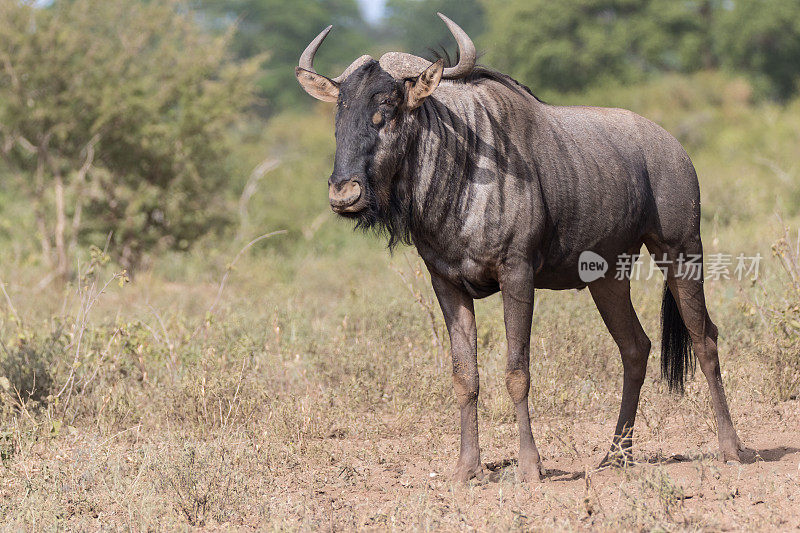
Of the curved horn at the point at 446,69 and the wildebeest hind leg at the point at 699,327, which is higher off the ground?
the curved horn at the point at 446,69

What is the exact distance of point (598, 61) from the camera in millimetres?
36875

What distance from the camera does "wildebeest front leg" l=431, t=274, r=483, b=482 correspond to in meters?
4.66

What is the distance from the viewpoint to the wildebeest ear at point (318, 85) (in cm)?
442

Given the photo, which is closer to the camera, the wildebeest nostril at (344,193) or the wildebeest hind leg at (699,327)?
the wildebeest nostril at (344,193)

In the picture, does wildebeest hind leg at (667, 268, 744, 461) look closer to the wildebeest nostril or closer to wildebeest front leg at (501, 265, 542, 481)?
wildebeest front leg at (501, 265, 542, 481)

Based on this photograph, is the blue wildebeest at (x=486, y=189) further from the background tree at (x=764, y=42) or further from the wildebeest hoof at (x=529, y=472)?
the background tree at (x=764, y=42)

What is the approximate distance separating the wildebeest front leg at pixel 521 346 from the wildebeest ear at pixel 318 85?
121cm

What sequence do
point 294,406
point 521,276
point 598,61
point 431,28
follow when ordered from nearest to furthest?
point 521,276 → point 294,406 → point 598,61 → point 431,28

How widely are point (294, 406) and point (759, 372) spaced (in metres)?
3.09

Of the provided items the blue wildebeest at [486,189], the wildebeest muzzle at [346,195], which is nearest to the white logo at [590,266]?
the blue wildebeest at [486,189]

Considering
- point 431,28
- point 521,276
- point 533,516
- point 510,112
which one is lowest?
point 431,28

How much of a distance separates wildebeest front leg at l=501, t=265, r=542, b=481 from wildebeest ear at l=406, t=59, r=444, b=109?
913 millimetres

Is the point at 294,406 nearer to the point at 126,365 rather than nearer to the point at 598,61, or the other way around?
the point at 126,365

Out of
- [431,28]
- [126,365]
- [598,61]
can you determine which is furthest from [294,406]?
[431,28]
